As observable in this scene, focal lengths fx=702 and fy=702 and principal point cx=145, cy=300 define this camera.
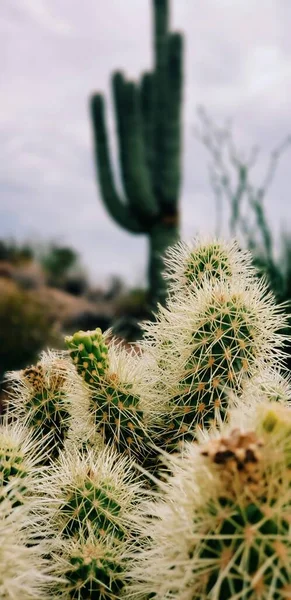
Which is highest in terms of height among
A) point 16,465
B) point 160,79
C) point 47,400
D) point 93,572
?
point 160,79

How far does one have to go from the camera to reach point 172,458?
4.19ft

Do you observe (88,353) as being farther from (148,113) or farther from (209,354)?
(148,113)

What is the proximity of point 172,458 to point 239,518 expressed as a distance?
0.16m

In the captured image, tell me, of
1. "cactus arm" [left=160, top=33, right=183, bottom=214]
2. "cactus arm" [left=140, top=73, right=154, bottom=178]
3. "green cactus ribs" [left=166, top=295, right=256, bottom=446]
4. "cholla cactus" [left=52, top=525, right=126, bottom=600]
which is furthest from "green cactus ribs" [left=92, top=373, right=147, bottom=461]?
"cactus arm" [left=140, top=73, right=154, bottom=178]

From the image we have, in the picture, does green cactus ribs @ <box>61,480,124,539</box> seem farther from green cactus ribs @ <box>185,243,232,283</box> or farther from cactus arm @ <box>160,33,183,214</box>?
cactus arm @ <box>160,33,183,214</box>

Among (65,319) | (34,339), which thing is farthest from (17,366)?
(65,319)

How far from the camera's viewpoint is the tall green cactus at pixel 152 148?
11.1m

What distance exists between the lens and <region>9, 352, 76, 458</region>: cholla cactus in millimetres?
2307

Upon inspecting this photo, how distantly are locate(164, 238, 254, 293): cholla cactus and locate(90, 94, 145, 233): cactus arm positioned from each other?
9.94 metres

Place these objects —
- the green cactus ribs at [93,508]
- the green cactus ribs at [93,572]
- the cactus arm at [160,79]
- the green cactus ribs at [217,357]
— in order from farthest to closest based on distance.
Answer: the cactus arm at [160,79] → the green cactus ribs at [217,357] → the green cactus ribs at [93,508] → the green cactus ribs at [93,572]

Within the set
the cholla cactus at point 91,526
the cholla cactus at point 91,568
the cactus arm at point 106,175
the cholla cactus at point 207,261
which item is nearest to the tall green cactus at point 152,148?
the cactus arm at point 106,175

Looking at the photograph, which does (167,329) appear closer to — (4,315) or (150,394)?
(150,394)

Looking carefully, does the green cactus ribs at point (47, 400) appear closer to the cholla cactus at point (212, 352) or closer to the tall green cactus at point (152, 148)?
the cholla cactus at point (212, 352)

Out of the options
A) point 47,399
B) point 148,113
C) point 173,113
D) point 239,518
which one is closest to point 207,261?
point 47,399
